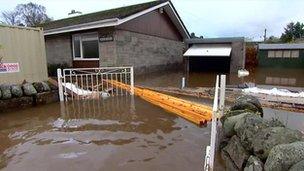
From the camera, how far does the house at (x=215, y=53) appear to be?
18.1 metres

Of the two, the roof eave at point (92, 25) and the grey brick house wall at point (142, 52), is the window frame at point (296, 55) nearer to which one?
the grey brick house wall at point (142, 52)

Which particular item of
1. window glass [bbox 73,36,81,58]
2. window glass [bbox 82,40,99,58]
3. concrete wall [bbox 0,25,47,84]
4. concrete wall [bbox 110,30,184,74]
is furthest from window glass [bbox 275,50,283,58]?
concrete wall [bbox 0,25,47,84]

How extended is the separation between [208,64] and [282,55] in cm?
754

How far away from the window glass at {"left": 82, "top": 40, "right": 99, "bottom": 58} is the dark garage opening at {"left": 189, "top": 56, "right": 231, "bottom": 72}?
976 cm

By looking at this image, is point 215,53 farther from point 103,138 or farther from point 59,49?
point 103,138

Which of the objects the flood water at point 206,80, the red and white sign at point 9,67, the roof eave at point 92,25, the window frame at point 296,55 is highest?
the roof eave at point 92,25

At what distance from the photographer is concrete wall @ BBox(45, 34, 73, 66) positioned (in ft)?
49.5

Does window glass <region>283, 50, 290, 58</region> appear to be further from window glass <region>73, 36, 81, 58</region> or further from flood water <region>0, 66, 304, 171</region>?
flood water <region>0, 66, 304, 171</region>

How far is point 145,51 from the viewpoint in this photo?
51.1ft

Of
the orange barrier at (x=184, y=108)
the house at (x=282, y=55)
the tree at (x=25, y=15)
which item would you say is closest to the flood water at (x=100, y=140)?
the orange barrier at (x=184, y=108)

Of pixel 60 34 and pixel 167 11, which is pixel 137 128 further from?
pixel 167 11

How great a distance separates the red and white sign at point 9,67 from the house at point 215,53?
1266 centimetres

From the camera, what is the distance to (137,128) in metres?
5.87

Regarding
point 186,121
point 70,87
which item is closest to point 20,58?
point 70,87
